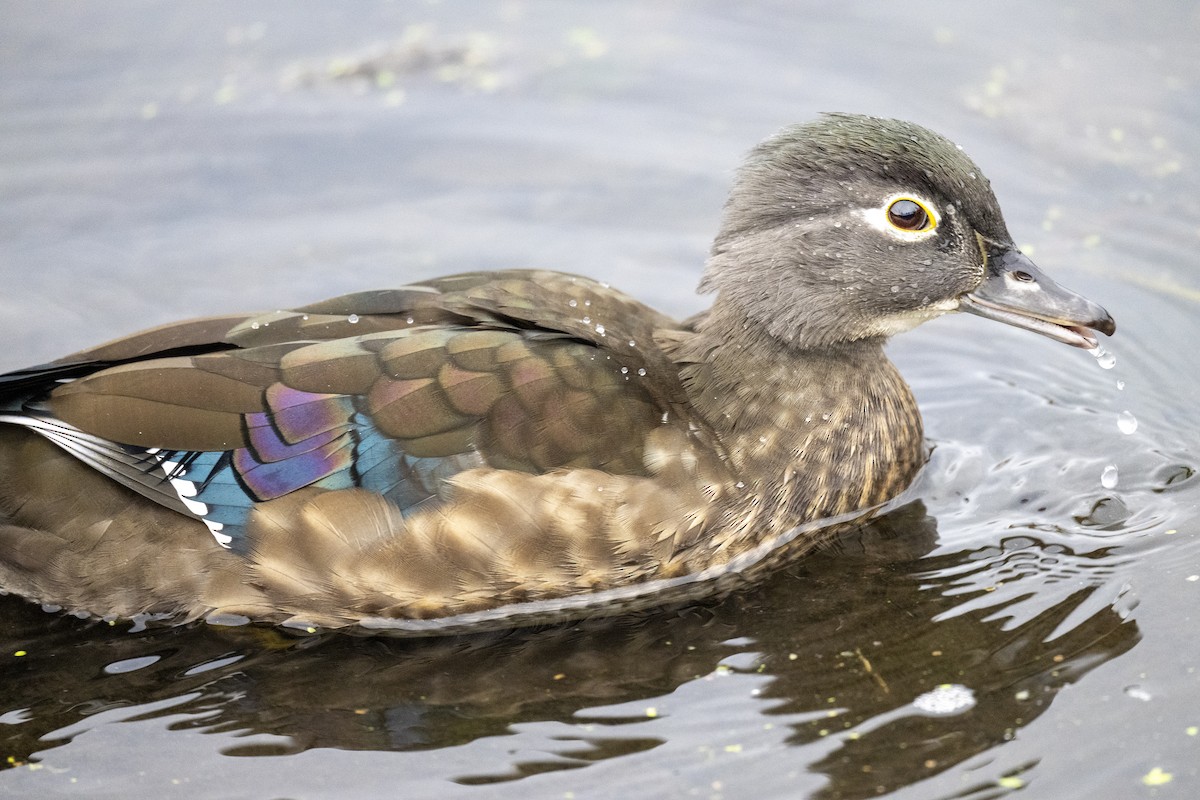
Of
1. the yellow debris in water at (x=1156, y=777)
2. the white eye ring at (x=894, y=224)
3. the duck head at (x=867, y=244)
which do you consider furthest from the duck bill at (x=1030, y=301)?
the yellow debris in water at (x=1156, y=777)

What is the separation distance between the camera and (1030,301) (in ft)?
21.3

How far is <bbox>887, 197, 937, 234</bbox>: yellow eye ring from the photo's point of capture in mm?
6453

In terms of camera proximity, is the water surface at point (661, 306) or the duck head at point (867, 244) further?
the duck head at point (867, 244)

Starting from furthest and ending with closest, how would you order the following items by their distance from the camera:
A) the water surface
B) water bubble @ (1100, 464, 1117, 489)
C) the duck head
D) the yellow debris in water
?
water bubble @ (1100, 464, 1117, 489) → the duck head → the water surface → the yellow debris in water

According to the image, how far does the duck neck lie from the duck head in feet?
0.40

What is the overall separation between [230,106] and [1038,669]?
280 inches

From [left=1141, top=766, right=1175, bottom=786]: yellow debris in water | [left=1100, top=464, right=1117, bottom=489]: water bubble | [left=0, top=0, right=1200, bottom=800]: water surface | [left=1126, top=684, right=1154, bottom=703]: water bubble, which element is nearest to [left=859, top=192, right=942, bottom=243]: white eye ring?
[left=0, top=0, right=1200, bottom=800]: water surface

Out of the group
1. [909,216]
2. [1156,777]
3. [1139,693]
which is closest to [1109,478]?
[1139,693]

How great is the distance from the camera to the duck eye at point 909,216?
6.45 meters

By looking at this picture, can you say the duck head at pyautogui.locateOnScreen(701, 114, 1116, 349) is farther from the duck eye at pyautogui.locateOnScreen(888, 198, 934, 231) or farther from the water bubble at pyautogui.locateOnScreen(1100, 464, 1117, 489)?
the water bubble at pyautogui.locateOnScreen(1100, 464, 1117, 489)

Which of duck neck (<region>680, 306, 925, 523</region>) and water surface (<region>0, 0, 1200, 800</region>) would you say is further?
duck neck (<region>680, 306, 925, 523</region>)

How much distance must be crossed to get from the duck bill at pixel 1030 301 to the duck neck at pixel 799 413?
0.59 metres

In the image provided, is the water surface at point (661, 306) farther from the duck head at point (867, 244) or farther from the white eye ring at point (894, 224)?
the white eye ring at point (894, 224)

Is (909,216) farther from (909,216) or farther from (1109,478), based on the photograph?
(1109,478)
